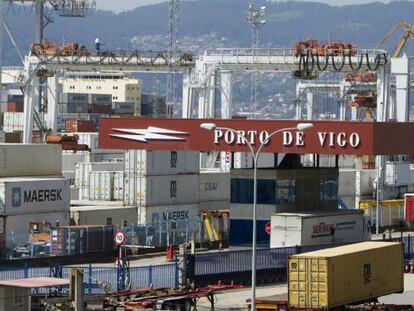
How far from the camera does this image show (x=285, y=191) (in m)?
73.3

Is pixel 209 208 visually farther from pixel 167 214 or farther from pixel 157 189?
pixel 157 189

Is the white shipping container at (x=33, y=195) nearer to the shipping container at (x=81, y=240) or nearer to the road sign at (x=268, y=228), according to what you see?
the shipping container at (x=81, y=240)

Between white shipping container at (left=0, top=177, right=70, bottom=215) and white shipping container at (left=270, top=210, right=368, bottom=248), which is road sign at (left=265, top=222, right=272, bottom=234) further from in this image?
white shipping container at (left=0, top=177, right=70, bottom=215)

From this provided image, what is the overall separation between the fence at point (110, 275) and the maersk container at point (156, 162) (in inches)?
936

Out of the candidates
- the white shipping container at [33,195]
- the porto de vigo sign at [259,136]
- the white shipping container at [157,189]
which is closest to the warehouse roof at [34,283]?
the porto de vigo sign at [259,136]

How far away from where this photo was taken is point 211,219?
86562 mm

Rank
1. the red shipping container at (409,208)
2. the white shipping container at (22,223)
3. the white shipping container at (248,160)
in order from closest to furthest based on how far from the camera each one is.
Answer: the white shipping container at (22,223), the red shipping container at (409,208), the white shipping container at (248,160)

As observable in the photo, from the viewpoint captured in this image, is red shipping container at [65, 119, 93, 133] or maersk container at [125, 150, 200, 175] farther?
red shipping container at [65, 119, 93, 133]

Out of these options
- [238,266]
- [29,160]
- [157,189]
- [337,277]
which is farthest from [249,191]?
[337,277]

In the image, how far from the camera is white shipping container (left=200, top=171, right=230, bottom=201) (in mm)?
93375

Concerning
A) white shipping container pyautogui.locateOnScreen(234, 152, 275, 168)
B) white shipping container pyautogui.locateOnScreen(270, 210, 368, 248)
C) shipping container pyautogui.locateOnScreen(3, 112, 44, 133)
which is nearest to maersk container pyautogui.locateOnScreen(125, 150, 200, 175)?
white shipping container pyautogui.locateOnScreen(270, 210, 368, 248)

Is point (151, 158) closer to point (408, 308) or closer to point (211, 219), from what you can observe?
point (211, 219)

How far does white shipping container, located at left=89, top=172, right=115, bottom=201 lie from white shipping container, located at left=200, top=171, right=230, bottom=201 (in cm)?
607

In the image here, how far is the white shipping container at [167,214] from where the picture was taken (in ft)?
285
